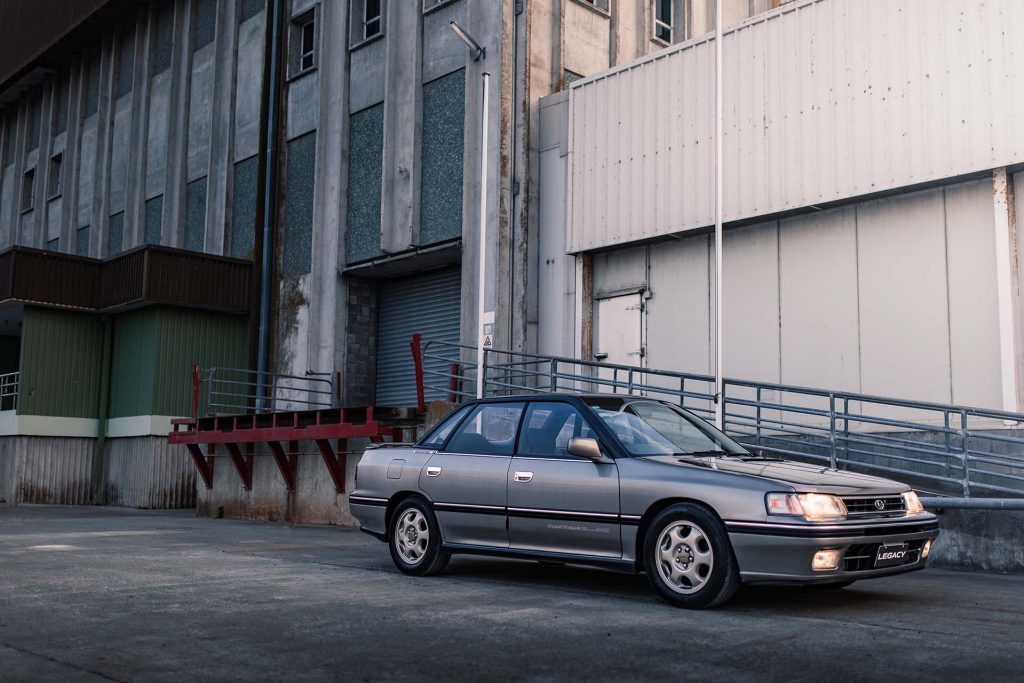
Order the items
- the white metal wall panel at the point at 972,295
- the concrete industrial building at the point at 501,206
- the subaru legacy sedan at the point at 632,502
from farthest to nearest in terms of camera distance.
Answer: the concrete industrial building at the point at 501,206
the white metal wall panel at the point at 972,295
the subaru legacy sedan at the point at 632,502

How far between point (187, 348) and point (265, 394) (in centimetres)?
214

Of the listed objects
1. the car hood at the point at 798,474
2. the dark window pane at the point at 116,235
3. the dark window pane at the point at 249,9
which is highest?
the dark window pane at the point at 249,9

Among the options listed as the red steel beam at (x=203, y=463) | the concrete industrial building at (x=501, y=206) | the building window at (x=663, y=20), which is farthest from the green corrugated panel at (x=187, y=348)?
the building window at (x=663, y=20)

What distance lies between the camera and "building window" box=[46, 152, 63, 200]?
34656 mm

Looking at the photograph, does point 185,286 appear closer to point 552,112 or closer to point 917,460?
point 552,112

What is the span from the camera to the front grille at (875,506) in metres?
6.97

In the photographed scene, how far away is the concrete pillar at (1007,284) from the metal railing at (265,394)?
1287cm

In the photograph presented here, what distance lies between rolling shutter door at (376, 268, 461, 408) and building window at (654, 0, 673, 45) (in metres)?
7.19

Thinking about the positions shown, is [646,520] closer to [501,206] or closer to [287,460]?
[501,206]

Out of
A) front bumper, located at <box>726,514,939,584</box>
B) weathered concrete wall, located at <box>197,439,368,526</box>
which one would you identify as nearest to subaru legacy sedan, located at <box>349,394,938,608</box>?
front bumper, located at <box>726,514,939,584</box>

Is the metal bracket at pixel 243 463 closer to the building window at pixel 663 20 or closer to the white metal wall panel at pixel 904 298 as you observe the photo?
the white metal wall panel at pixel 904 298

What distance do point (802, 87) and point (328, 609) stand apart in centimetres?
1117

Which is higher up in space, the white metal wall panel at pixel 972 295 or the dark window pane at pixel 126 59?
the dark window pane at pixel 126 59

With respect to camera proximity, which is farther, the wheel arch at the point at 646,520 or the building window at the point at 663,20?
the building window at the point at 663,20
